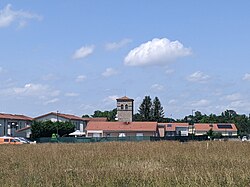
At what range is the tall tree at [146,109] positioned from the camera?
150500 millimetres

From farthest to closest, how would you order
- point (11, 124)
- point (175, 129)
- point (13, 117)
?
point (175, 129) < point (13, 117) < point (11, 124)

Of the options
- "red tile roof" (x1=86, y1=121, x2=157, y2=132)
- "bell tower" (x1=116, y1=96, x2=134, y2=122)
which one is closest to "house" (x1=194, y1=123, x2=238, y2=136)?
"bell tower" (x1=116, y1=96, x2=134, y2=122)

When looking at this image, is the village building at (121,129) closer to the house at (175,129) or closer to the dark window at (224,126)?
the house at (175,129)

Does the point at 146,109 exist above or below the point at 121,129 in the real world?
above

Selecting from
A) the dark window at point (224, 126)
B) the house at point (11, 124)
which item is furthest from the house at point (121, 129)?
the dark window at point (224, 126)

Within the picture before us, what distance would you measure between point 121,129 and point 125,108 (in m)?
10.5

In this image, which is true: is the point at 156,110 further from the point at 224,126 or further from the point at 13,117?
the point at 13,117

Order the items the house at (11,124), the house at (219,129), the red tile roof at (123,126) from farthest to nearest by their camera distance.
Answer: the house at (219,129) < the red tile roof at (123,126) < the house at (11,124)

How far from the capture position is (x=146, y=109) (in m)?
152

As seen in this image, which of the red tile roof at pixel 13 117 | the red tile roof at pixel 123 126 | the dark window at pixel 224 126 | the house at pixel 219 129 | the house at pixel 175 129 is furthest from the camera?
the dark window at pixel 224 126

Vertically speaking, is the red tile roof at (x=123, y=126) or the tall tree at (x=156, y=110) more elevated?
the tall tree at (x=156, y=110)

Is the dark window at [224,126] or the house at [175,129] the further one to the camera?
the dark window at [224,126]

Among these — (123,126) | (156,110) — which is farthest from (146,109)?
(123,126)

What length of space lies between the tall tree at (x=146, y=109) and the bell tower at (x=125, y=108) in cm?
2681
